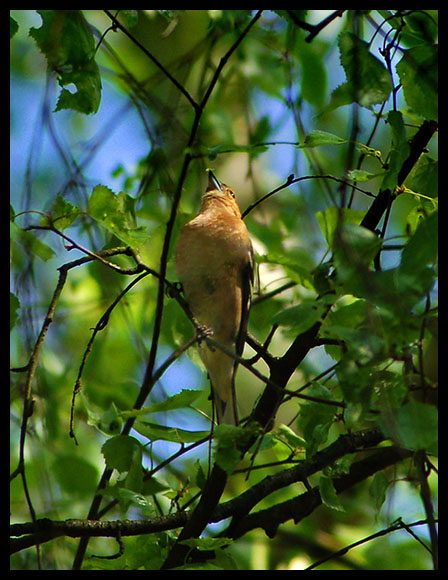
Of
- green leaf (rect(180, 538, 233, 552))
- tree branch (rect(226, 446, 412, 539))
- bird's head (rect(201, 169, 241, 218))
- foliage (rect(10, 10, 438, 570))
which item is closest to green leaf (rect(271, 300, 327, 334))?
foliage (rect(10, 10, 438, 570))

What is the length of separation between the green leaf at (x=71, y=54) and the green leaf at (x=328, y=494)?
1.85 m

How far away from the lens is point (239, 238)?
4.61 m

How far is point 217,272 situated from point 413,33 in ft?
7.48

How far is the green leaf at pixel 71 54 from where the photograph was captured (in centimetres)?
294

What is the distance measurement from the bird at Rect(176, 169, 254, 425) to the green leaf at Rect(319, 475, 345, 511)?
5.10 feet

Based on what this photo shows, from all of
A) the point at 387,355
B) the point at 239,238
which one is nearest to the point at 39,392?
the point at 239,238

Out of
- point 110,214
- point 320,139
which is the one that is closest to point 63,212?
point 110,214

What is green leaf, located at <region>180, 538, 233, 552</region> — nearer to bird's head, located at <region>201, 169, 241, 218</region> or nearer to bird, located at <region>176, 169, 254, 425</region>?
bird, located at <region>176, 169, 254, 425</region>

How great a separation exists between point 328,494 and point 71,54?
6.96 feet

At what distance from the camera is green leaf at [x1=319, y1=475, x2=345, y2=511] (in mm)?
2877

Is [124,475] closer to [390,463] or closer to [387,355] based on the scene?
[390,463]

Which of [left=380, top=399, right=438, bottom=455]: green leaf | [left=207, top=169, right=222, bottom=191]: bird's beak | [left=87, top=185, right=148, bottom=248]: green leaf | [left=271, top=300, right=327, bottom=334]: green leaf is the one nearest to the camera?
[left=380, top=399, right=438, bottom=455]: green leaf

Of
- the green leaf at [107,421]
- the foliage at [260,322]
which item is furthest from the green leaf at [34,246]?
the green leaf at [107,421]

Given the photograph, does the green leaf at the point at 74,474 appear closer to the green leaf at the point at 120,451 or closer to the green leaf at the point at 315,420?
the green leaf at the point at 120,451
